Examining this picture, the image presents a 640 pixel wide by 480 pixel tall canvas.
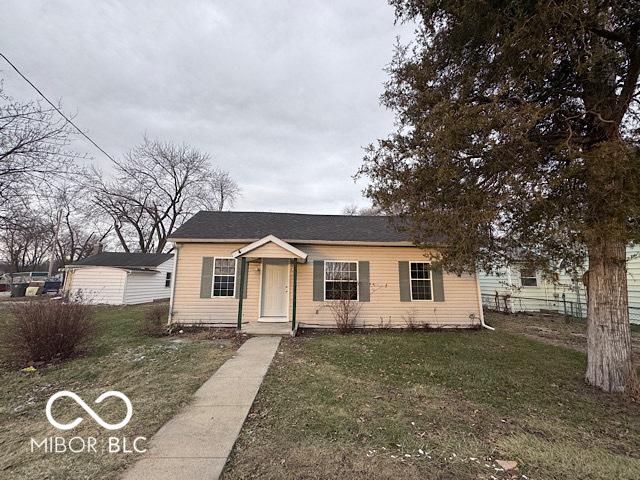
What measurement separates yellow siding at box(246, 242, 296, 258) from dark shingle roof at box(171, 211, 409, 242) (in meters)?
0.95

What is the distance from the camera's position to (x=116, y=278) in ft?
53.2

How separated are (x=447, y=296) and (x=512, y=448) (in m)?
6.96

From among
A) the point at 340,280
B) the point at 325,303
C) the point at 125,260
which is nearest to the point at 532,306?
the point at 340,280

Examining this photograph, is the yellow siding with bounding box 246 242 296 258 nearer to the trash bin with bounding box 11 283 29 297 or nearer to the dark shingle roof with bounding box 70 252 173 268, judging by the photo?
the dark shingle roof with bounding box 70 252 173 268

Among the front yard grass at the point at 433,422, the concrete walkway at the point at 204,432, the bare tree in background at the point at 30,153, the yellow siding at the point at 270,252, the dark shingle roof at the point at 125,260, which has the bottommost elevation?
the front yard grass at the point at 433,422

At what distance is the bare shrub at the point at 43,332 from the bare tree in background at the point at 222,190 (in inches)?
940

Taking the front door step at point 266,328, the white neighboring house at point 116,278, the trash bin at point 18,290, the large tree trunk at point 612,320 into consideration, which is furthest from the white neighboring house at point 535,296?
the trash bin at point 18,290

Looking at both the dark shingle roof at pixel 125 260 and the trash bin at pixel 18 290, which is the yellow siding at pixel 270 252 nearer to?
the dark shingle roof at pixel 125 260

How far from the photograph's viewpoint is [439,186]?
15.0ft

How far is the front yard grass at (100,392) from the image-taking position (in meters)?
2.49

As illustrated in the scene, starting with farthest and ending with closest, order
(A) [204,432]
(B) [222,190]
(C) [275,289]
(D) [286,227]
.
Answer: (B) [222,190] < (D) [286,227] < (C) [275,289] < (A) [204,432]

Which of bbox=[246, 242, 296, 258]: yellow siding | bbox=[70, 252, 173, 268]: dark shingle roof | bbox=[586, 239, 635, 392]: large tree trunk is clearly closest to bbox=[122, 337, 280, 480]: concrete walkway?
bbox=[246, 242, 296, 258]: yellow siding

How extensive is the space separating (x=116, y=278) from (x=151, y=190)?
12227 mm

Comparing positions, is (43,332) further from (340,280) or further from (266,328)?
(340,280)
